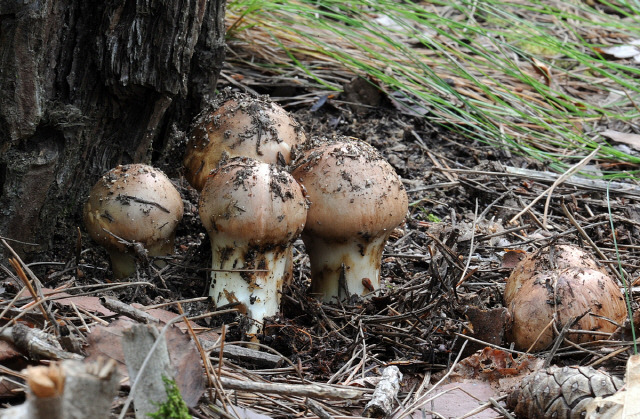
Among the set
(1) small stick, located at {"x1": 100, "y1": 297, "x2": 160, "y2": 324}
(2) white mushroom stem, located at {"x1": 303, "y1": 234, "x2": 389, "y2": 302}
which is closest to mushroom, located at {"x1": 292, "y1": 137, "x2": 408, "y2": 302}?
(2) white mushroom stem, located at {"x1": 303, "y1": 234, "x2": 389, "y2": 302}

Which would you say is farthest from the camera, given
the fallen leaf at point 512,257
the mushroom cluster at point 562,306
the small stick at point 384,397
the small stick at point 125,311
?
the fallen leaf at point 512,257

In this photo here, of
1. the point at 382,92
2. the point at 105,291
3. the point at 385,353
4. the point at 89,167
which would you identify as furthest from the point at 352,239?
the point at 382,92

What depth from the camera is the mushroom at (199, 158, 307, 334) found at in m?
2.50

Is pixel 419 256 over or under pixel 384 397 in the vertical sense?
under

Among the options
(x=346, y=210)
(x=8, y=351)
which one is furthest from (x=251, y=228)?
(x=8, y=351)

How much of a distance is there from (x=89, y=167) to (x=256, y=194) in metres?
1.09

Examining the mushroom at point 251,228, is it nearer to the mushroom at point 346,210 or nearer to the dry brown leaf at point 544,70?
the mushroom at point 346,210

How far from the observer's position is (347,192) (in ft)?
8.96

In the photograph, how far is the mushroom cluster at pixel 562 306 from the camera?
2.46 metres

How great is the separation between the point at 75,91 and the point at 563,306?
7.23 feet

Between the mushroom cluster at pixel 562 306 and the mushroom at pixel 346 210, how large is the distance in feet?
2.10

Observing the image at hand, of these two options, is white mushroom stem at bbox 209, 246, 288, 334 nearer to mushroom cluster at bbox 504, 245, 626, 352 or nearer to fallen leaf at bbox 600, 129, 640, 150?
mushroom cluster at bbox 504, 245, 626, 352

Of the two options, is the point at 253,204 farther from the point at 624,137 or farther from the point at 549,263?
the point at 624,137

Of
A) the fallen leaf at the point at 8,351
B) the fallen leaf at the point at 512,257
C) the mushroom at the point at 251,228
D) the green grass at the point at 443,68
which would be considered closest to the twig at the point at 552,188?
the green grass at the point at 443,68
